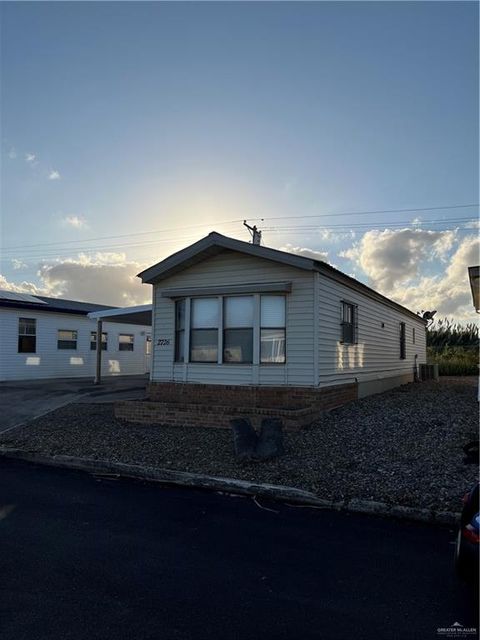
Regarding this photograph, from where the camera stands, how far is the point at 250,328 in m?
11.6

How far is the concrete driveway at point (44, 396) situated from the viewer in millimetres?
13125

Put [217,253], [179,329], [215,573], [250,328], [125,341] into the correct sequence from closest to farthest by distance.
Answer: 1. [215,573]
2. [250,328]
3. [217,253]
4. [179,329]
5. [125,341]

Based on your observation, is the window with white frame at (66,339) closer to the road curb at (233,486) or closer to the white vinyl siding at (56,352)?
the white vinyl siding at (56,352)

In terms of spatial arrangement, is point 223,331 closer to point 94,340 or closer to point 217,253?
point 217,253

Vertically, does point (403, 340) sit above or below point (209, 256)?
below

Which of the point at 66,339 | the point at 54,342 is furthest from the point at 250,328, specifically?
the point at 66,339

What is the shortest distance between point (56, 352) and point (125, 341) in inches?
169

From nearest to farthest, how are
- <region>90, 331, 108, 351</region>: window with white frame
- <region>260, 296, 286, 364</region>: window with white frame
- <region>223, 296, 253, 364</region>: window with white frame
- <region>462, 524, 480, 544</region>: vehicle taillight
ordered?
1. <region>462, 524, 480, 544</region>: vehicle taillight
2. <region>260, 296, 286, 364</region>: window with white frame
3. <region>223, 296, 253, 364</region>: window with white frame
4. <region>90, 331, 108, 351</region>: window with white frame

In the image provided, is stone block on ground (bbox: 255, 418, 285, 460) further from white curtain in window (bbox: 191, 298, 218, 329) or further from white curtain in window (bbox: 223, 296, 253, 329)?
white curtain in window (bbox: 191, 298, 218, 329)

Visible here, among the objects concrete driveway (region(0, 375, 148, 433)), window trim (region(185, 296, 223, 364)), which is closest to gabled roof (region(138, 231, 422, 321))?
window trim (region(185, 296, 223, 364))

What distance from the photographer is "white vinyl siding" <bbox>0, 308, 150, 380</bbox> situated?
838 inches

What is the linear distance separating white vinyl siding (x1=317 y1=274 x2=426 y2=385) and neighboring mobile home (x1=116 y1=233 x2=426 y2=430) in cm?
5

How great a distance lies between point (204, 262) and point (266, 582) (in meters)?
8.95

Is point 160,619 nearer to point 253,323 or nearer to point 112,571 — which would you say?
point 112,571
